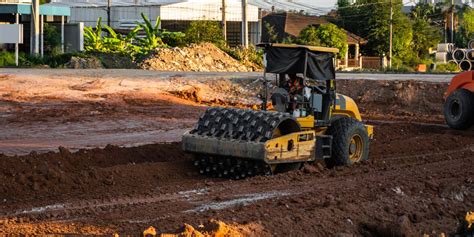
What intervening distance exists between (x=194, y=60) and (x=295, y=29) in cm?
3503

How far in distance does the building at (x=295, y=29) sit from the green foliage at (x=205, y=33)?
1217 centimetres

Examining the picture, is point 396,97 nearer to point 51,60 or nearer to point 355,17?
point 51,60

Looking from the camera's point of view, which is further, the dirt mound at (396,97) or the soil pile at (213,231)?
the dirt mound at (396,97)

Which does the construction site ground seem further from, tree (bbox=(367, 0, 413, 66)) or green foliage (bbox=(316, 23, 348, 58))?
tree (bbox=(367, 0, 413, 66))

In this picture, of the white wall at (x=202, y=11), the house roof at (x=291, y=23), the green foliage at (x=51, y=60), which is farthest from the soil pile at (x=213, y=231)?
the white wall at (x=202, y=11)

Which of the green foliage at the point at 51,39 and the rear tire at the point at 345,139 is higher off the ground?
the green foliage at the point at 51,39

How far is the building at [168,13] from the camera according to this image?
254ft

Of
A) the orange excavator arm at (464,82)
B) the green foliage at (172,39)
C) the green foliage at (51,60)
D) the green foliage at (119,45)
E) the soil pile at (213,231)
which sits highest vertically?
the green foliage at (172,39)

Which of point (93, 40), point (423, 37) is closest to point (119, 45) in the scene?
point (93, 40)

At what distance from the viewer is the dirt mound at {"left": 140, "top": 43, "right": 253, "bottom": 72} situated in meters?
45.3

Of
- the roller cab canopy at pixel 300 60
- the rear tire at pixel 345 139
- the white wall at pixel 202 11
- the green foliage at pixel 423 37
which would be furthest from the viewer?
the green foliage at pixel 423 37

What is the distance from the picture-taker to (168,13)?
76688 millimetres

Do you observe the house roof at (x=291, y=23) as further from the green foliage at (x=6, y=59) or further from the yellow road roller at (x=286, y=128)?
the yellow road roller at (x=286, y=128)

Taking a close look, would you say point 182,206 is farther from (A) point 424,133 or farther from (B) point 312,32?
(B) point 312,32
